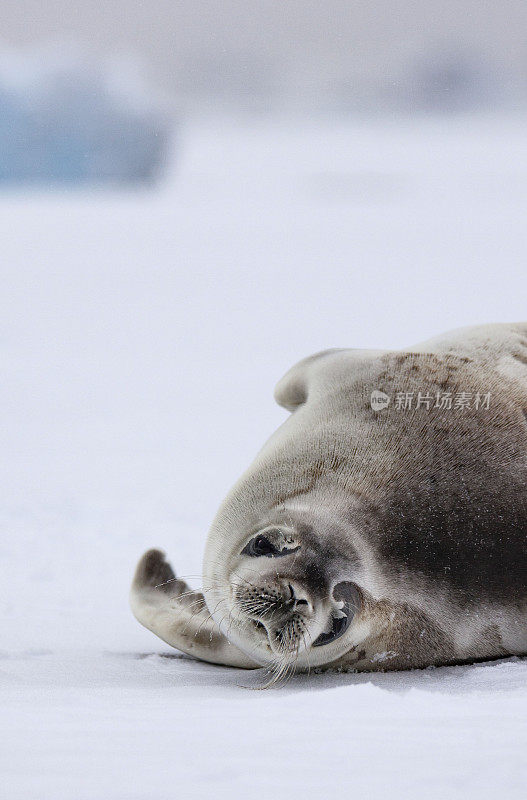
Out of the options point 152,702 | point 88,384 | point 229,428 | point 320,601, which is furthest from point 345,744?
point 88,384

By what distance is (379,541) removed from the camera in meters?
2.33

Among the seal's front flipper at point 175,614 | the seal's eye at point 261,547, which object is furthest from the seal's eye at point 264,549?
the seal's front flipper at point 175,614

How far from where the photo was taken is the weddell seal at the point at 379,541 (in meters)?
2.22

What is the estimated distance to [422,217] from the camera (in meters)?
12.0

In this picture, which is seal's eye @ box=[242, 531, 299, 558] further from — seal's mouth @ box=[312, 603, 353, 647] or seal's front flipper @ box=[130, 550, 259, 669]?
seal's front flipper @ box=[130, 550, 259, 669]

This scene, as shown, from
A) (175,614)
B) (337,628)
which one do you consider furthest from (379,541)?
(175,614)

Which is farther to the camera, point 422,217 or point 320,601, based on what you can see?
point 422,217

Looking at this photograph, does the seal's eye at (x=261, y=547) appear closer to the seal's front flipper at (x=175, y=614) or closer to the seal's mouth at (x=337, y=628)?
the seal's mouth at (x=337, y=628)

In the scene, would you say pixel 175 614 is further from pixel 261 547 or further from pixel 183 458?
pixel 183 458

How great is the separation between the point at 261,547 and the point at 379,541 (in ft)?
0.96

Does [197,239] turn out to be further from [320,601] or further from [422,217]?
[320,601]

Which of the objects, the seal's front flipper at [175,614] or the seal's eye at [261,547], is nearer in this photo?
the seal's eye at [261,547]

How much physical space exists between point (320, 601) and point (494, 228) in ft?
32.9

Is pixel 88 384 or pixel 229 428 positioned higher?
pixel 88 384
